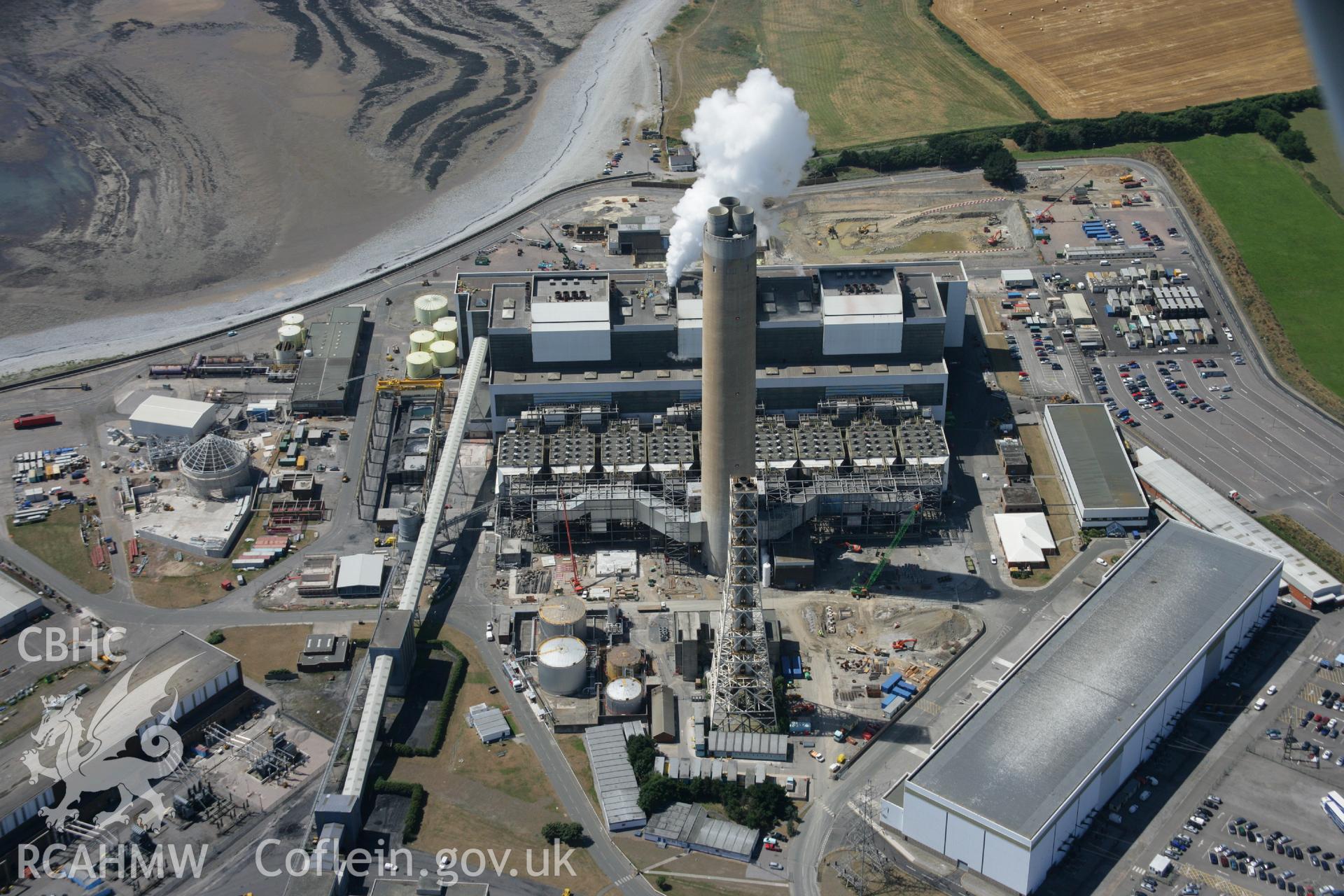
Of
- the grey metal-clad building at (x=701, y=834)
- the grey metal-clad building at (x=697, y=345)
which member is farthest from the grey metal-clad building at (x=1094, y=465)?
the grey metal-clad building at (x=701, y=834)

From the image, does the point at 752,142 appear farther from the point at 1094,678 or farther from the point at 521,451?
the point at 1094,678

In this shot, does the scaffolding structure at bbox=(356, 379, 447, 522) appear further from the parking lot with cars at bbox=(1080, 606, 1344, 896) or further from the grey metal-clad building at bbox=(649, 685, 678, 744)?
the parking lot with cars at bbox=(1080, 606, 1344, 896)

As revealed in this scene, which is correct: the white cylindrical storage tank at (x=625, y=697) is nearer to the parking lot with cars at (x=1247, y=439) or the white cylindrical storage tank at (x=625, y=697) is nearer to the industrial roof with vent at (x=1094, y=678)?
the industrial roof with vent at (x=1094, y=678)

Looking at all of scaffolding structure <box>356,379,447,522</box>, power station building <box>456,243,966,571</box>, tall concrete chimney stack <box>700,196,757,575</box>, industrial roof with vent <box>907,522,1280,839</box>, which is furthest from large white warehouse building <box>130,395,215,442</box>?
industrial roof with vent <box>907,522,1280,839</box>

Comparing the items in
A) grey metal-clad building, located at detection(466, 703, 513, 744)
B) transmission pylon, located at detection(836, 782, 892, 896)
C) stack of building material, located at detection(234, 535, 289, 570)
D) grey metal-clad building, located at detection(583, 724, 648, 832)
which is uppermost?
stack of building material, located at detection(234, 535, 289, 570)

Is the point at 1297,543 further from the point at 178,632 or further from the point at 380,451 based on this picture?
the point at 178,632

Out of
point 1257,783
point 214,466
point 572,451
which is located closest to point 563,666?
point 572,451
